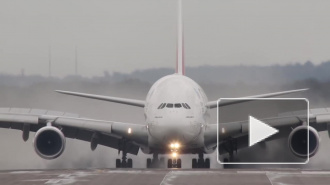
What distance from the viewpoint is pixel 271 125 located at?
53562 mm

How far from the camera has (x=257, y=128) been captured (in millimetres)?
56469

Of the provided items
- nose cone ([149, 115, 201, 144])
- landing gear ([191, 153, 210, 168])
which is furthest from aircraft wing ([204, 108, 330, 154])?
nose cone ([149, 115, 201, 144])

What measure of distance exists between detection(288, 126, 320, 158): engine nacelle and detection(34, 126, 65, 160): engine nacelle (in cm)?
1228

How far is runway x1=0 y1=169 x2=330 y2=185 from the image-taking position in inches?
1475

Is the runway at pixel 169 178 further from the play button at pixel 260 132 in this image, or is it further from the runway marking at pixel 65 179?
the play button at pixel 260 132

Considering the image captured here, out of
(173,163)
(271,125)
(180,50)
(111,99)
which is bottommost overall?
(173,163)

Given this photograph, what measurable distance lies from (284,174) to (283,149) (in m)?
18.2

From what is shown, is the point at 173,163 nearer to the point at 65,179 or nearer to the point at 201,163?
the point at 201,163

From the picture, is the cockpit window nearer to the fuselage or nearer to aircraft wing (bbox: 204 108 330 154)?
the fuselage

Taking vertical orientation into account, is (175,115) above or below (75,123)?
above
